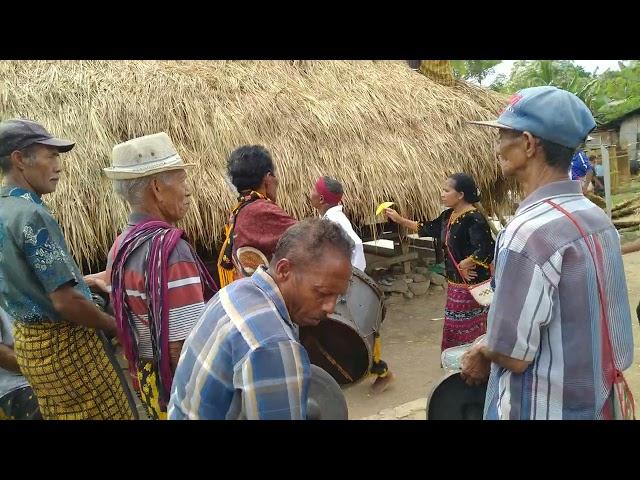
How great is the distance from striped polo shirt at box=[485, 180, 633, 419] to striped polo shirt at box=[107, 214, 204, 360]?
3.58ft

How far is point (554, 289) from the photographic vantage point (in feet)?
5.41

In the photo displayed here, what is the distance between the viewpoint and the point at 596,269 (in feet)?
5.50

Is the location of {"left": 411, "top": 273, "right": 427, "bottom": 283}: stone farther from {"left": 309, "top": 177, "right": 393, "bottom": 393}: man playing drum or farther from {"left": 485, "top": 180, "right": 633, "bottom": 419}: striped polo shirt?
{"left": 485, "top": 180, "right": 633, "bottom": 419}: striped polo shirt

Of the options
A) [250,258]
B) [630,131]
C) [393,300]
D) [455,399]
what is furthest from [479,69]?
[455,399]

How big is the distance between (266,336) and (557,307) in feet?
3.04

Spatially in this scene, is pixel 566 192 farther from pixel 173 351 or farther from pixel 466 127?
pixel 466 127

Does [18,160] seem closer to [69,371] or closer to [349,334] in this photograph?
[69,371]

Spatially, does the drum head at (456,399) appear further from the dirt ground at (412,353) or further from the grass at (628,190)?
the grass at (628,190)

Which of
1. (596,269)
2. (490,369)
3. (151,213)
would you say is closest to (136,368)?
(151,213)

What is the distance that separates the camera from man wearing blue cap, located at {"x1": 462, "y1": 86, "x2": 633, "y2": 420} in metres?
1.65

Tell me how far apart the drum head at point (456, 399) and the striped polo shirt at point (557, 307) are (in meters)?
0.74

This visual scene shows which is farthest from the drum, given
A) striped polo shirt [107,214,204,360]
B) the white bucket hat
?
the white bucket hat

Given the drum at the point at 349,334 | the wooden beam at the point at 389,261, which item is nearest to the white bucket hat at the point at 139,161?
the drum at the point at 349,334

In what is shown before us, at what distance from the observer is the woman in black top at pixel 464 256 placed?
13.7 ft
